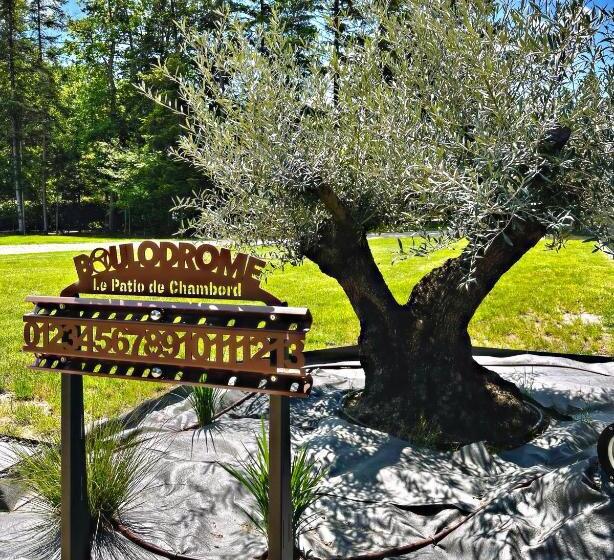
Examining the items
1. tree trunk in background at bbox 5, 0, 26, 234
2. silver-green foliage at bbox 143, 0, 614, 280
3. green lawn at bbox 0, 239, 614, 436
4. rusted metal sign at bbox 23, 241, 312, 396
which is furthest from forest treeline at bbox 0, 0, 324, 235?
rusted metal sign at bbox 23, 241, 312, 396

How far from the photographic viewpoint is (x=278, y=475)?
7.54ft

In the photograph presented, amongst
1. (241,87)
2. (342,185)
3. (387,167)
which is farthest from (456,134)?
(241,87)

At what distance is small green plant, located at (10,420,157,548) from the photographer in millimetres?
2818

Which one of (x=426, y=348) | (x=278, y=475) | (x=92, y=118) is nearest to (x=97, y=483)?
(x=278, y=475)

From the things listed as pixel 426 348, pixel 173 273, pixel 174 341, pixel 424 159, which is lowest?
pixel 426 348

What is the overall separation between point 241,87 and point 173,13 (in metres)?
26.8

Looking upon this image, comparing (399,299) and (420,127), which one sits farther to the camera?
(399,299)

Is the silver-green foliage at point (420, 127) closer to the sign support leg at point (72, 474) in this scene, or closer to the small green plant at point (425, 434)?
the small green plant at point (425, 434)

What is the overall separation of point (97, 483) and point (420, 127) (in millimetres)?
2479

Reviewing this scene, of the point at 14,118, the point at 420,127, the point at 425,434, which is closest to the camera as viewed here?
the point at 420,127

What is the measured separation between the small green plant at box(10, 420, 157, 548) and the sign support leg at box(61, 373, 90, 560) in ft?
0.49

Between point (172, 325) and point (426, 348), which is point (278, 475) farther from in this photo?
point (426, 348)

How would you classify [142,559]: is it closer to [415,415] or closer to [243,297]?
[243,297]

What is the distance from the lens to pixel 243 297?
238 centimetres
